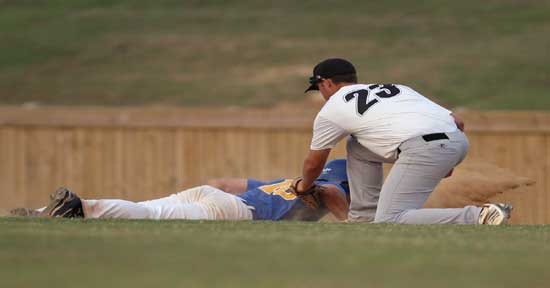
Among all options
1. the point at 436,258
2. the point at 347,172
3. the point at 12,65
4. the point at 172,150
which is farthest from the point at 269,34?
the point at 436,258

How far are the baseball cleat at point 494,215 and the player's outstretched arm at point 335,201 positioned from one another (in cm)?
131

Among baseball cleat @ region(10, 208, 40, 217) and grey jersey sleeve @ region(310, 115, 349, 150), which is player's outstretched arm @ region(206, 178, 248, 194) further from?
baseball cleat @ region(10, 208, 40, 217)

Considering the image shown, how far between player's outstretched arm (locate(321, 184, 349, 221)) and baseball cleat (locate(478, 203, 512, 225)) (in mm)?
1307

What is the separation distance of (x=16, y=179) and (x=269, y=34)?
10601 mm

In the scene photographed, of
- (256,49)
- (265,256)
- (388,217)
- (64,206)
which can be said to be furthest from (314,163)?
(256,49)

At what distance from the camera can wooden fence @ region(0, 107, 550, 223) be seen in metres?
13.2

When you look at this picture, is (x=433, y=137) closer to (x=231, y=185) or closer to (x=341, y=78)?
(x=341, y=78)

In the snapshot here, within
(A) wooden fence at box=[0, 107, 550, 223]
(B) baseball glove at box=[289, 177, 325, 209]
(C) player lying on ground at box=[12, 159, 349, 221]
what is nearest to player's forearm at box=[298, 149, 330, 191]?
(B) baseball glove at box=[289, 177, 325, 209]

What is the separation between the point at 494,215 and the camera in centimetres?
761

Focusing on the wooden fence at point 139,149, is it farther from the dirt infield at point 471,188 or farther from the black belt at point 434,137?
the black belt at point 434,137

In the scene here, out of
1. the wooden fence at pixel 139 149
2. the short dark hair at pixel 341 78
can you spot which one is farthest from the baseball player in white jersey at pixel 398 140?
the wooden fence at pixel 139 149

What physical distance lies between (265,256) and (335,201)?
3569 millimetres

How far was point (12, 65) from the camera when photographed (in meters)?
22.4

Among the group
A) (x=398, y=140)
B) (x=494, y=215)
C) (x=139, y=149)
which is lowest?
(x=139, y=149)
